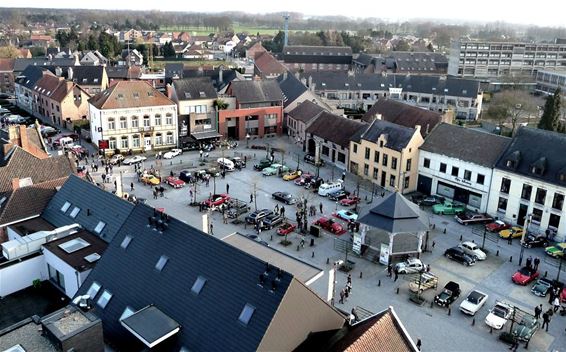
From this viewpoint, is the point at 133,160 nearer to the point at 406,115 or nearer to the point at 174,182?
the point at 174,182

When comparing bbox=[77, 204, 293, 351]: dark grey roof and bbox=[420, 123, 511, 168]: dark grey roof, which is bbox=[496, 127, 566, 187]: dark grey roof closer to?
bbox=[420, 123, 511, 168]: dark grey roof

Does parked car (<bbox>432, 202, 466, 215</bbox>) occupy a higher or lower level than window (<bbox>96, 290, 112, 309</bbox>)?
lower

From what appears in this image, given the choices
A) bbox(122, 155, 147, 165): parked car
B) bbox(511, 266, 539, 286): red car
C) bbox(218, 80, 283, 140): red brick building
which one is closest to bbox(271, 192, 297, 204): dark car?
bbox(122, 155, 147, 165): parked car

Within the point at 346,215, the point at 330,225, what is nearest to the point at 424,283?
the point at 330,225

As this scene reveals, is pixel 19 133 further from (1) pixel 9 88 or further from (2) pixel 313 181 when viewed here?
(1) pixel 9 88

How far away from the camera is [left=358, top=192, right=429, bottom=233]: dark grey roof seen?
40.8 metres

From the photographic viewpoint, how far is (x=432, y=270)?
4025cm

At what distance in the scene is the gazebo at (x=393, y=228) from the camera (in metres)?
40.8

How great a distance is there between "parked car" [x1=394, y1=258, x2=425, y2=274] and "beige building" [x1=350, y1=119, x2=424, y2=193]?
55.0 feet

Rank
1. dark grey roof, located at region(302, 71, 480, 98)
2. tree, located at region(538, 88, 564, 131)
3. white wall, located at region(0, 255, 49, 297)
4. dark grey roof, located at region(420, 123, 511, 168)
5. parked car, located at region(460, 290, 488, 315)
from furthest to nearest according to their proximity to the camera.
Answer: dark grey roof, located at region(302, 71, 480, 98), tree, located at region(538, 88, 564, 131), dark grey roof, located at region(420, 123, 511, 168), parked car, located at region(460, 290, 488, 315), white wall, located at region(0, 255, 49, 297)

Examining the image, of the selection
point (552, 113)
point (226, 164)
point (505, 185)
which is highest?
point (552, 113)

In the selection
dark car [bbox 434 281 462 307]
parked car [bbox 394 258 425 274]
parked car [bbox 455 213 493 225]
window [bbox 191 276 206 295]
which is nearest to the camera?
window [bbox 191 276 206 295]

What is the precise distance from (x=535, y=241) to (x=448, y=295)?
14359 millimetres

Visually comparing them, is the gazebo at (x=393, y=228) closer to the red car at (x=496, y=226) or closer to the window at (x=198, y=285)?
the red car at (x=496, y=226)
